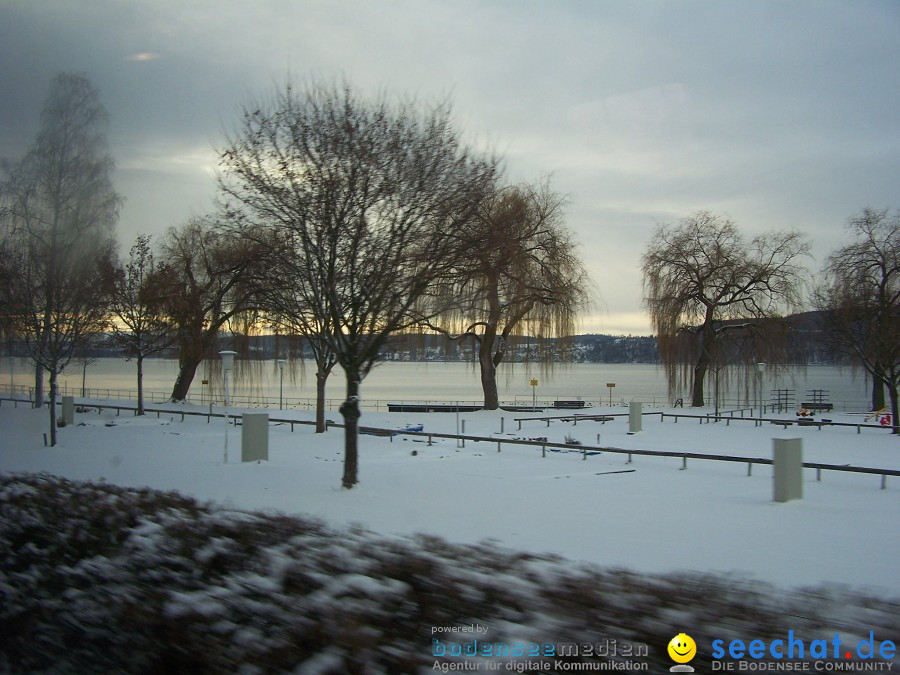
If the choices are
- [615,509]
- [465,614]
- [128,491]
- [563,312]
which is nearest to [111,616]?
[465,614]

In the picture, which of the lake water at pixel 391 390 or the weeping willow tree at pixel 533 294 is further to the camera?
the lake water at pixel 391 390

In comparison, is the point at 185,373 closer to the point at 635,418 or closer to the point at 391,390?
the point at 635,418

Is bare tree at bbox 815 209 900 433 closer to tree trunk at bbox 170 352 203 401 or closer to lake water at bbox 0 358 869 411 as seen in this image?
lake water at bbox 0 358 869 411

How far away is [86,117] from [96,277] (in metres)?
6.48

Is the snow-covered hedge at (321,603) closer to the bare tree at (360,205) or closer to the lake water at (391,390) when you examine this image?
the bare tree at (360,205)

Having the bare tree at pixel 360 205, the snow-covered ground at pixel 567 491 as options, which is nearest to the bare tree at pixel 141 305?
the snow-covered ground at pixel 567 491

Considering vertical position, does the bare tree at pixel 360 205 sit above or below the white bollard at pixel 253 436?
above

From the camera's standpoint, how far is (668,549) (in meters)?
9.97

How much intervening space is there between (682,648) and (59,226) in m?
30.0

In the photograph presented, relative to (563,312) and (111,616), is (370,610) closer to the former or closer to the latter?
(111,616)

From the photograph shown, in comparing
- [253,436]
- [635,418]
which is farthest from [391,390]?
[253,436]

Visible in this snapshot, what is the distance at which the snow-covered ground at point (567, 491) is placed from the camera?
9.81 metres

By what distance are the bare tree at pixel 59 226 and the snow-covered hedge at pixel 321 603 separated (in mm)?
22766

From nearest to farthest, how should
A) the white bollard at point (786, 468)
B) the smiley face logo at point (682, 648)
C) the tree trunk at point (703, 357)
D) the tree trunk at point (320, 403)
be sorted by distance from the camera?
the smiley face logo at point (682, 648) < the white bollard at point (786, 468) < the tree trunk at point (320, 403) < the tree trunk at point (703, 357)
